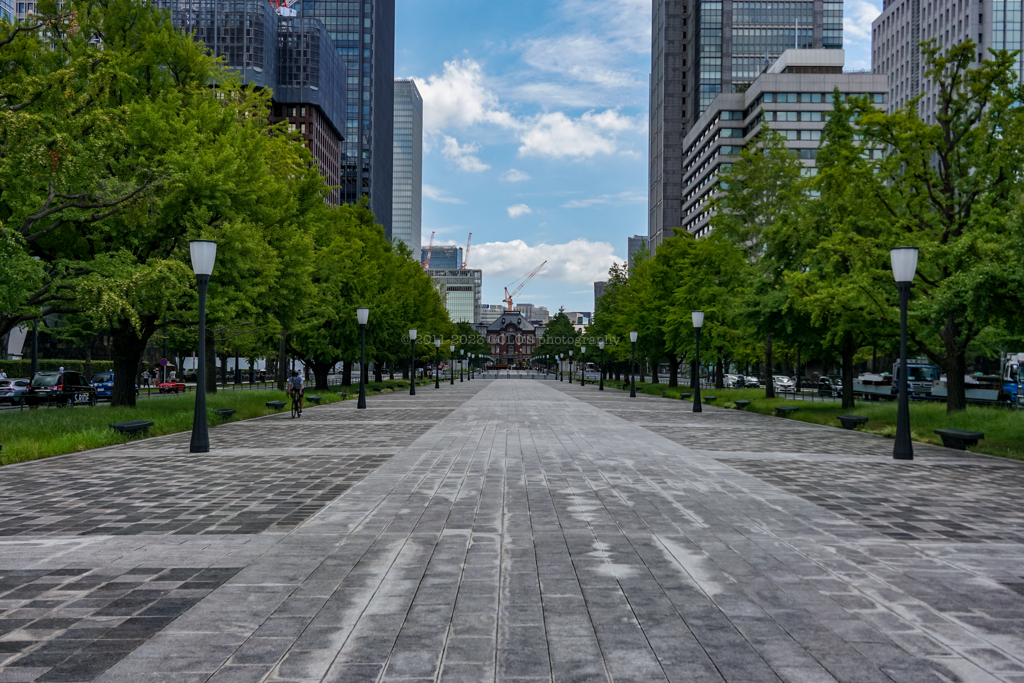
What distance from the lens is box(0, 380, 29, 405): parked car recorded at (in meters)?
35.3

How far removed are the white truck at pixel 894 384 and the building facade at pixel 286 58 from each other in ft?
279

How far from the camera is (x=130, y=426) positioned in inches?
631

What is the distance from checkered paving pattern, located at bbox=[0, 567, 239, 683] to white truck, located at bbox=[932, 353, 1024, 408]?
38.6m

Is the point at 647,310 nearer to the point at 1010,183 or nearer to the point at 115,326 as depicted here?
the point at 1010,183

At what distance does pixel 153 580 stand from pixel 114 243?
17.3 metres

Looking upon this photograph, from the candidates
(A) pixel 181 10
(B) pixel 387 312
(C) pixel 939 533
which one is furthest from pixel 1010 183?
(A) pixel 181 10

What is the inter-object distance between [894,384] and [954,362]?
1040 inches

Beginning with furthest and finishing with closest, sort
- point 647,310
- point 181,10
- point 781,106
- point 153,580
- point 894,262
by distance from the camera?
point 181,10 → point 781,106 → point 647,310 → point 894,262 → point 153,580

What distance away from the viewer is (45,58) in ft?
68.0

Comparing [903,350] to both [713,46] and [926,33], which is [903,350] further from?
[713,46]

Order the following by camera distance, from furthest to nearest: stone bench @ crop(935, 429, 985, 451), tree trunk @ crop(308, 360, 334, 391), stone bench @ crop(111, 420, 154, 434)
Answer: tree trunk @ crop(308, 360, 334, 391)
stone bench @ crop(111, 420, 154, 434)
stone bench @ crop(935, 429, 985, 451)

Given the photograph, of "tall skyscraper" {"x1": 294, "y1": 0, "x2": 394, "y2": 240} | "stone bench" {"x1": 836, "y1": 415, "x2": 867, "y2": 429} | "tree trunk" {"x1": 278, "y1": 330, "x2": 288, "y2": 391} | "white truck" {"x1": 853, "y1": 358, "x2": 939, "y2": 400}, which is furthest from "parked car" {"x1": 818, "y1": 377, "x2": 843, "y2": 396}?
"tall skyscraper" {"x1": 294, "y1": 0, "x2": 394, "y2": 240}

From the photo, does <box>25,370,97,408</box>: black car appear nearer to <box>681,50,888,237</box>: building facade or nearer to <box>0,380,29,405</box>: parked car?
<box>0,380,29,405</box>: parked car

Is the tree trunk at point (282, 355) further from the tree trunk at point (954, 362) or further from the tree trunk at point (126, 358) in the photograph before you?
the tree trunk at point (954, 362)
